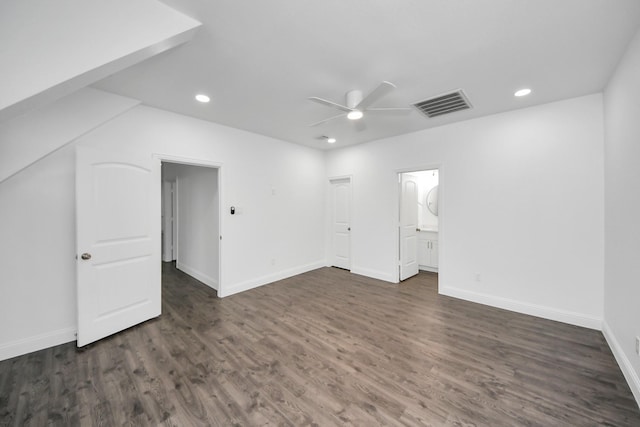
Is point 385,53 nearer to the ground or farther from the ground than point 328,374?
farther from the ground

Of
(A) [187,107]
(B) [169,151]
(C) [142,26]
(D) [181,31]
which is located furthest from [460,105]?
(B) [169,151]

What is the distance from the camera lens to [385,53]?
2.04 meters

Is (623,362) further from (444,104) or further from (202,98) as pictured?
(202,98)

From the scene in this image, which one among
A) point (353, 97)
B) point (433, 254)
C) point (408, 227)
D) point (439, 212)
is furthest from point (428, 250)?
point (353, 97)

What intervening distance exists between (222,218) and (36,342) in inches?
89.1

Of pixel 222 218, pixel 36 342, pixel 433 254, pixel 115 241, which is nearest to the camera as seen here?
pixel 36 342

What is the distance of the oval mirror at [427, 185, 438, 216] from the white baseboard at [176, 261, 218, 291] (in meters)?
4.66

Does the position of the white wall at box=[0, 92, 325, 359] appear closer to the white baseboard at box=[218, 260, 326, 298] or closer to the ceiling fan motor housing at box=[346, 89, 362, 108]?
the white baseboard at box=[218, 260, 326, 298]

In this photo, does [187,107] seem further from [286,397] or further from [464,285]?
[464,285]

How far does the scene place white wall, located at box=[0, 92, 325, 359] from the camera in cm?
234

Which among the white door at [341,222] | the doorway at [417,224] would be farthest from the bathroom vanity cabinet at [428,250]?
the white door at [341,222]

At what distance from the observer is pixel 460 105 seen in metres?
3.06

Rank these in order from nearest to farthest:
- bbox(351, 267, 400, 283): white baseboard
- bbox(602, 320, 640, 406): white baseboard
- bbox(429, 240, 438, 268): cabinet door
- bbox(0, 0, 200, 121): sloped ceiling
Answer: bbox(0, 0, 200, 121): sloped ceiling
bbox(602, 320, 640, 406): white baseboard
bbox(351, 267, 400, 283): white baseboard
bbox(429, 240, 438, 268): cabinet door

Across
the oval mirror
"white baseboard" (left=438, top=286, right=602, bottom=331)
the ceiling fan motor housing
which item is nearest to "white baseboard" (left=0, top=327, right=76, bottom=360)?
the ceiling fan motor housing
